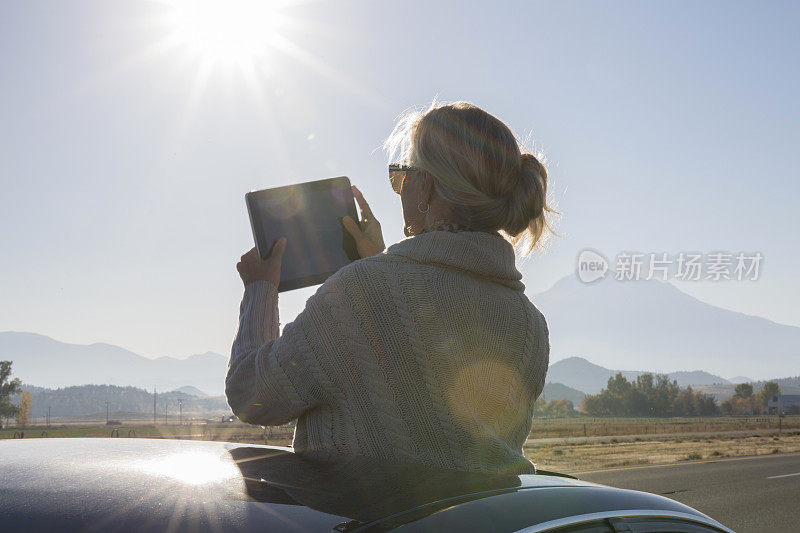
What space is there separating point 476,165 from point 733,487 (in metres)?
13.2

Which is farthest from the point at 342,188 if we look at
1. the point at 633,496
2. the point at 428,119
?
the point at 633,496

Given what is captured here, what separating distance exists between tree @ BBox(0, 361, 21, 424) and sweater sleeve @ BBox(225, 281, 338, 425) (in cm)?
10312

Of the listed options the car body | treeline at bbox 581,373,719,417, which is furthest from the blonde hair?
treeline at bbox 581,373,719,417

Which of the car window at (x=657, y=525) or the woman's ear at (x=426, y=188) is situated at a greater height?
the woman's ear at (x=426, y=188)

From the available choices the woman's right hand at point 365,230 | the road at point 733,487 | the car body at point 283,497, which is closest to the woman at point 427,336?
the car body at point 283,497

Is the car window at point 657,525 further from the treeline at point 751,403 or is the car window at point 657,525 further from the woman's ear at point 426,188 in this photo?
the treeline at point 751,403

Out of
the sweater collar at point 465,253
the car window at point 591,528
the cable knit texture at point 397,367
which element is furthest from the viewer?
the sweater collar at point 465,253

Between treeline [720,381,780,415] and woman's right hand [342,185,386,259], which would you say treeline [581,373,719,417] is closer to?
treeline [720,381,780,415]

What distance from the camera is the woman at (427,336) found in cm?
174

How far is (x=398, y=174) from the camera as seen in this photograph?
2254 millimetres

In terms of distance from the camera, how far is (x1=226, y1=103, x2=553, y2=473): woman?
174 cm

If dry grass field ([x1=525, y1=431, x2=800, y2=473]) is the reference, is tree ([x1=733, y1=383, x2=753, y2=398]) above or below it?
below

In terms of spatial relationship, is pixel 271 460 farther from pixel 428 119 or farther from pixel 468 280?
pixel 428 119

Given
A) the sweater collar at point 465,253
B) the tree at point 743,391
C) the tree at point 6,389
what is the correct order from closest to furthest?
the sweater collar at point 465,253
the tree at point 6,389
the tree at point 743,391
